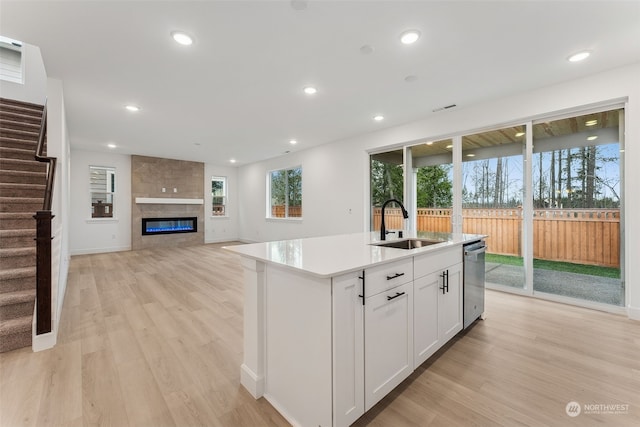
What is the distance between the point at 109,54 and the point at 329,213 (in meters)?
4.47

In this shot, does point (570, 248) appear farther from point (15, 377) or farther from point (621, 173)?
point (15, 377)

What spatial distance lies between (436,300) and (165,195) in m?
8.00

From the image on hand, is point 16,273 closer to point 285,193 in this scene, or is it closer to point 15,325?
point 15,325

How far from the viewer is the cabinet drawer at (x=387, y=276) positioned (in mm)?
1449

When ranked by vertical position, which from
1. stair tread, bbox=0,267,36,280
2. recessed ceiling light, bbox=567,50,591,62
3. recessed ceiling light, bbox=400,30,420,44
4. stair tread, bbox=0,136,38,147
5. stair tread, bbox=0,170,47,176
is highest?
recessed ceiling light, bbox=567,50,591,62

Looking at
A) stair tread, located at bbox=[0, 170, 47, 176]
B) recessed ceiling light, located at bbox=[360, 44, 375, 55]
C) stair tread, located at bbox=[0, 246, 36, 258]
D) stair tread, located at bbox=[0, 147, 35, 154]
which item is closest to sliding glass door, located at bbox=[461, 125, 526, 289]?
recessed ceiling light, located at bbox=[360, 44, 375, 55]

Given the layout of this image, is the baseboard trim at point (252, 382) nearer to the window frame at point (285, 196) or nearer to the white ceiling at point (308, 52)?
the white ceiling at point (308, 52)

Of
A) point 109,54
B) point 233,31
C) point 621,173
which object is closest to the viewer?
point 233,31

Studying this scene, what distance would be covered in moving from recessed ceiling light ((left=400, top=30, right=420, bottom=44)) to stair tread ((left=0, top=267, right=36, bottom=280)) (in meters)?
4.07

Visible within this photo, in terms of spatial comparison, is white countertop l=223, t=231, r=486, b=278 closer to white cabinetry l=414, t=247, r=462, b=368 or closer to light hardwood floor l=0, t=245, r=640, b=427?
white cabinetry l=414, t=247, r=462, b=368

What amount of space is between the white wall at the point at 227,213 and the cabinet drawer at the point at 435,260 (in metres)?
8.03

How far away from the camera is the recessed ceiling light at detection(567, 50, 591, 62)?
262 cm

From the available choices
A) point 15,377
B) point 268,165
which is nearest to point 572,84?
point 15,377

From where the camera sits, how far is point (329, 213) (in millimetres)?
6137
